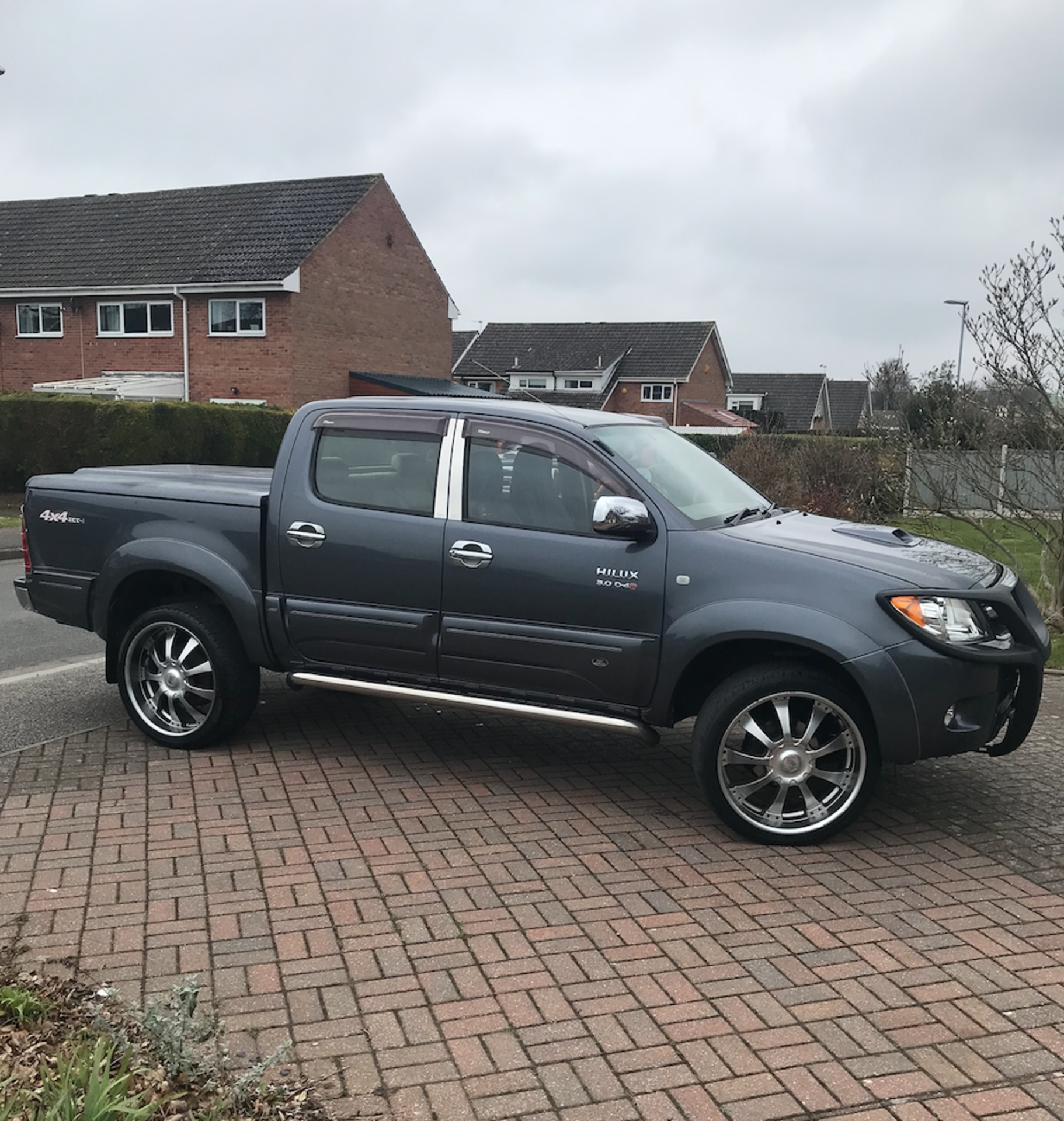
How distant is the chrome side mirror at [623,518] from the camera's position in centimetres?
502

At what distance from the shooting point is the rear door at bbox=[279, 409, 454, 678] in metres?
5.54

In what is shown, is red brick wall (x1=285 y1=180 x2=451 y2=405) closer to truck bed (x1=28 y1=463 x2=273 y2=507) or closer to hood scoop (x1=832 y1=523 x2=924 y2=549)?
truck bed (x1=28 y1=463 x2=273 y2=507)

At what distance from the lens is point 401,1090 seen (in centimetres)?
307

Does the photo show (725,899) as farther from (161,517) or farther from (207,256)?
(207,256)

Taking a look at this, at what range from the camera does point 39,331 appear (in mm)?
35375

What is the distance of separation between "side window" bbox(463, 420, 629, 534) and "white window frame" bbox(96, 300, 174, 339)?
30.5 m

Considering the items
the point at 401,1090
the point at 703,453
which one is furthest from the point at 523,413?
the point at 401,1090

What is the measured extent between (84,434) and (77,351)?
15759 mm

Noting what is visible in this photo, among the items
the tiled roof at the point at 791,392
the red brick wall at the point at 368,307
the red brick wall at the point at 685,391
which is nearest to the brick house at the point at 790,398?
the tiled roof at the point at 791,392

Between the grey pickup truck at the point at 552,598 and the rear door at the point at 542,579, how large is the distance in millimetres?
11

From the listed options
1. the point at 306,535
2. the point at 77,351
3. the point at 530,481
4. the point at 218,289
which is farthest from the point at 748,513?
the point at 77,351

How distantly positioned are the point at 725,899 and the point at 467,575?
1.93 meters

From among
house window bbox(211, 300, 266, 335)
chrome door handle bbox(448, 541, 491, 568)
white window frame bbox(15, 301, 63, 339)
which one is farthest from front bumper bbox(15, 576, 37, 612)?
white window frame bbox(15, 301, 63, 339)

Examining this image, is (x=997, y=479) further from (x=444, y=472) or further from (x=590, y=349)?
(x=590, y=349)
